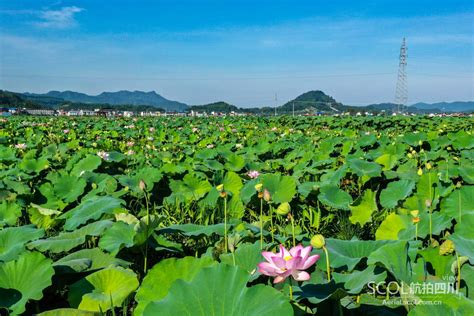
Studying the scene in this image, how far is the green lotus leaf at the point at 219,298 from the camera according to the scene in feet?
2.72

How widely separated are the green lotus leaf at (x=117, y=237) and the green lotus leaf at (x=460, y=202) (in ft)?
4.77

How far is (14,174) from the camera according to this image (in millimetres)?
3246

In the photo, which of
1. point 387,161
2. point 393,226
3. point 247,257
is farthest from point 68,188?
point 387,161

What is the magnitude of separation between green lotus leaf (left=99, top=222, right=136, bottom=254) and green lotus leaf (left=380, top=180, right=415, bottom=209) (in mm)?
1522

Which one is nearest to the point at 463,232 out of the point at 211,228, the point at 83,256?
the point at 211,228

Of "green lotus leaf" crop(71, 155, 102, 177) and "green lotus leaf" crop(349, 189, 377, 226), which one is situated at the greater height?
"green lotus leaf" crop(71, 155, 102, 177)

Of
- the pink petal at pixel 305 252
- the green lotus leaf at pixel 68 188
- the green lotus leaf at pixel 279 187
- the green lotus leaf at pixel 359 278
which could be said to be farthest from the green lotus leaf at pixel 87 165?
the pink petal at pixel 305 252

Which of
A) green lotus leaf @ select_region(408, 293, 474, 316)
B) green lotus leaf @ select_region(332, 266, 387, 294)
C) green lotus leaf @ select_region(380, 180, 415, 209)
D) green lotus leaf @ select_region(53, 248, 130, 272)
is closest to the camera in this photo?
green lotus leaf @ select_region(408, 293, 474, 316)

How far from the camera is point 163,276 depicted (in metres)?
1.16

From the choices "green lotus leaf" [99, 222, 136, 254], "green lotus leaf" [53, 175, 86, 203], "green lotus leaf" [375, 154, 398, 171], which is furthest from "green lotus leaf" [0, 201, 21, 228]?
"green lotus leaf" [375, 154, 398, 171]

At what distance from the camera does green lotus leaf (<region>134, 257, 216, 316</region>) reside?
114 centimetres

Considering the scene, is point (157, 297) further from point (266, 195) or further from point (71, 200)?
point (71, 200)

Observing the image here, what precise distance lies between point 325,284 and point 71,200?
2.04m

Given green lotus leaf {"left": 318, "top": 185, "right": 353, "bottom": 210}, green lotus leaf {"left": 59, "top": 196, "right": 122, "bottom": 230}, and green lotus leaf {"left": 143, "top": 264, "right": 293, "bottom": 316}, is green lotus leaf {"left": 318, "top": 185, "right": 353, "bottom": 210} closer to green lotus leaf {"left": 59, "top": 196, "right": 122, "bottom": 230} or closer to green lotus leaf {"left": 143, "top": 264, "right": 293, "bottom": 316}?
green lotus leaf {"left": 59, "top": 196, "right": 122, "bottom": 230}
